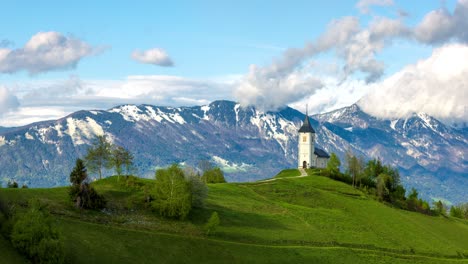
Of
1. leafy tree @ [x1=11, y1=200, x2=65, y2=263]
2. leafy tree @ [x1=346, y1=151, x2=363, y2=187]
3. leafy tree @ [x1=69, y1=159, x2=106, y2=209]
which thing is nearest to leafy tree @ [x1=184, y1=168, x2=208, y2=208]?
leafy tree @ [x1=69, y1=159, x2=106, y2=209]

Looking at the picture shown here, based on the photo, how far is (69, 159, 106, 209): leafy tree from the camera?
93.9 meters

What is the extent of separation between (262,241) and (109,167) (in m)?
40.8

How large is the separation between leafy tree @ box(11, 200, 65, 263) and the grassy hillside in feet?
13.5

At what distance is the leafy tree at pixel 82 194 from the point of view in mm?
93938

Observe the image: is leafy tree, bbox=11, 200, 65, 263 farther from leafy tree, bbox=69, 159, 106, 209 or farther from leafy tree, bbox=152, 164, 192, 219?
leafy tree, bbox=152, 164, 192, 219

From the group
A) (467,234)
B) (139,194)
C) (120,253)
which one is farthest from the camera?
(467,234)

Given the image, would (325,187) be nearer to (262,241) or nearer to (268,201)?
(268,201)

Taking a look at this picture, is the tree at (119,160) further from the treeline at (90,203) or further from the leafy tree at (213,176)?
the leafy tree at (213,176)

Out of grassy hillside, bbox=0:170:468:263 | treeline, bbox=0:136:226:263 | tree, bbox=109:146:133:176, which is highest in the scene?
tree, bbox=109:146:133:176

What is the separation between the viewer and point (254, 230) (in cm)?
10719

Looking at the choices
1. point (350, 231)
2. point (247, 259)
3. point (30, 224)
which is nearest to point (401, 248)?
point (350, 231)

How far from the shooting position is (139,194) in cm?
10925

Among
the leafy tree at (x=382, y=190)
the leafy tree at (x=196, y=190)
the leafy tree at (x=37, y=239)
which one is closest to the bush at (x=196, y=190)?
the leafy tree at (x=196, y=190)

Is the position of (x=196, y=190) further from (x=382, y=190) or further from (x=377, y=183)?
(x=377, y=183)
